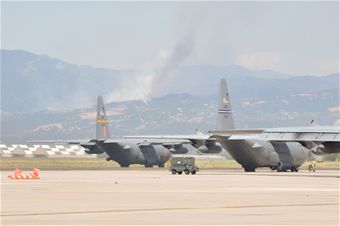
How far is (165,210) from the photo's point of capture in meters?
39.4

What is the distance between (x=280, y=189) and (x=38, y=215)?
2372 cm

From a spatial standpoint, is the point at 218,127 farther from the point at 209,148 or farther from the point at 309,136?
the point at 309,136

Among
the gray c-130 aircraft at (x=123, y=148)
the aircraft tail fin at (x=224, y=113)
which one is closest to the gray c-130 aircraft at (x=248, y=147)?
the aircraft tail fin at (x=224, y=113)

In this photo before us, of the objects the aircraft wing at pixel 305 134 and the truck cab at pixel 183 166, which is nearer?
the aircraft wing at pixel 305 134

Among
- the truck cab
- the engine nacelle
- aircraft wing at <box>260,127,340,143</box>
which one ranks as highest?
aircraft wing at <box>260,127,340,143</box>

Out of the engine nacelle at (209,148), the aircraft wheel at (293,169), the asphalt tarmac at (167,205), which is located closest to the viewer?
the asphalt tarmac at (167,205)

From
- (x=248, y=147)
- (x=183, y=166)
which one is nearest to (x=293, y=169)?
(x=248, y=147)

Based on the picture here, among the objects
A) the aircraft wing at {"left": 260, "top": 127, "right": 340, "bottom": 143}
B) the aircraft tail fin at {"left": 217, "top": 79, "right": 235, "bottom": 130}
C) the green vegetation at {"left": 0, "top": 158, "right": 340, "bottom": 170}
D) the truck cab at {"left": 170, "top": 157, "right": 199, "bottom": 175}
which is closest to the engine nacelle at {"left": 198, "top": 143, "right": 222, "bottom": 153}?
the aircraft tail fin at {"left": 217, "top": 79, "right": 235, "bottom": 130}

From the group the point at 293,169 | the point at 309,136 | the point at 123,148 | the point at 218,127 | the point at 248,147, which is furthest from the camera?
the point at 123,148

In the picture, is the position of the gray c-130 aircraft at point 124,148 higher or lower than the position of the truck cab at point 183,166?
higher

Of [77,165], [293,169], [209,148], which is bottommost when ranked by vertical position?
[293,169]

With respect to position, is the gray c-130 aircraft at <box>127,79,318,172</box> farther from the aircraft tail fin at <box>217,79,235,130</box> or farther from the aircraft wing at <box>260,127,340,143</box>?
the aircraft wing at <box>260,127,340,143</box>

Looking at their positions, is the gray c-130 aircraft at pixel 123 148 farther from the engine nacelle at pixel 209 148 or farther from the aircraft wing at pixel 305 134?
the aircraft wing at pixel 305 134

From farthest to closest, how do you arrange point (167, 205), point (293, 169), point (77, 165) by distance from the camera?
1. point (77, 165)
2. point (293, 169)
3. point (167, 205)
